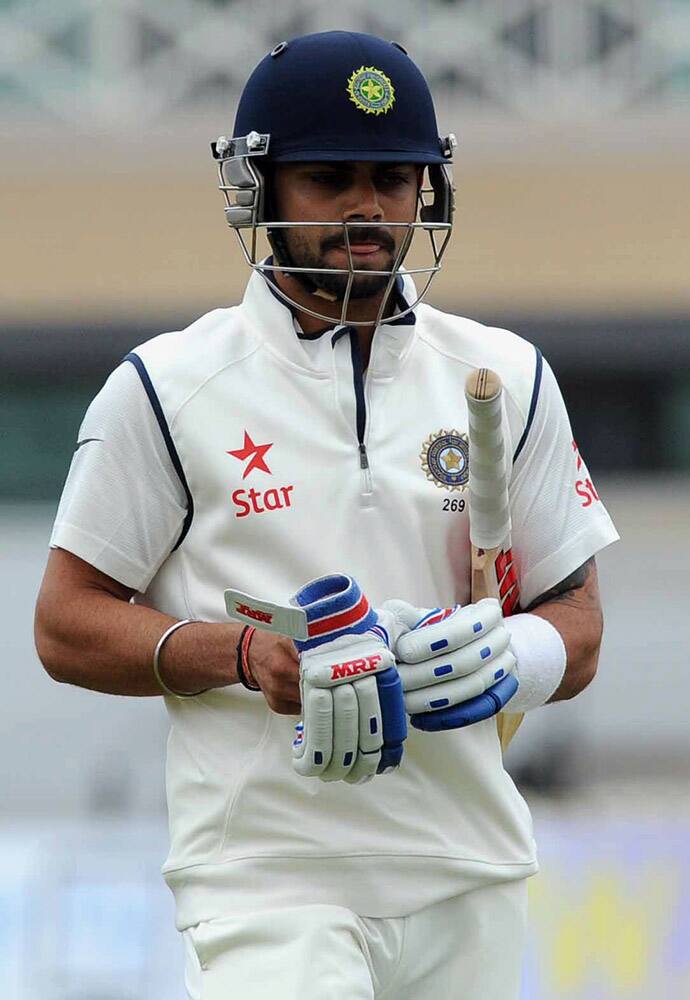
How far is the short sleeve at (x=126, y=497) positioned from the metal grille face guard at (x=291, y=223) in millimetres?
247

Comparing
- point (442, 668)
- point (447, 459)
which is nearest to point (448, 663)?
point (442, 668)

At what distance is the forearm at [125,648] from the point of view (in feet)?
7.95

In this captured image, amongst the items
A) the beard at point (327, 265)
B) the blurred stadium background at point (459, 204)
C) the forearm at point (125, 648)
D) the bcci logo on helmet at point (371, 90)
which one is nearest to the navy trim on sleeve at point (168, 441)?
the forearm at point (125, 648)

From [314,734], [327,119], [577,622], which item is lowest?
[577,622]

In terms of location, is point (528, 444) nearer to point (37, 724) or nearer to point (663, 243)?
point (37, 724)

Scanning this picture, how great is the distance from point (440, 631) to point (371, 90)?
0.74m

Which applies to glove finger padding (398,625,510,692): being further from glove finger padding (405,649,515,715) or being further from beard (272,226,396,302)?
beard (272,226,396,302)

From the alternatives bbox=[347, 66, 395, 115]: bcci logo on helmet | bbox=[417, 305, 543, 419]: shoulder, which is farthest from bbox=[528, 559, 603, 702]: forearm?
bbox=[347, 66, 395, 115]: bcci logo on helmet

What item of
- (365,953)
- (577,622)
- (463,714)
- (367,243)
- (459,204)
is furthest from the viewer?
(459,204)

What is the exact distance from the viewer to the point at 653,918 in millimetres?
4699

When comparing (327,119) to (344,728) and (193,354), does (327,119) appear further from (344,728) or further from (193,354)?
(344,728)

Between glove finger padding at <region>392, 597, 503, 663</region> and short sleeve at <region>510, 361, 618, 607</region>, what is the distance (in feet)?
1.08

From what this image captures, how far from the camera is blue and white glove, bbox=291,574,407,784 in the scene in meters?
2.20

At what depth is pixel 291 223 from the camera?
8.42 ft
